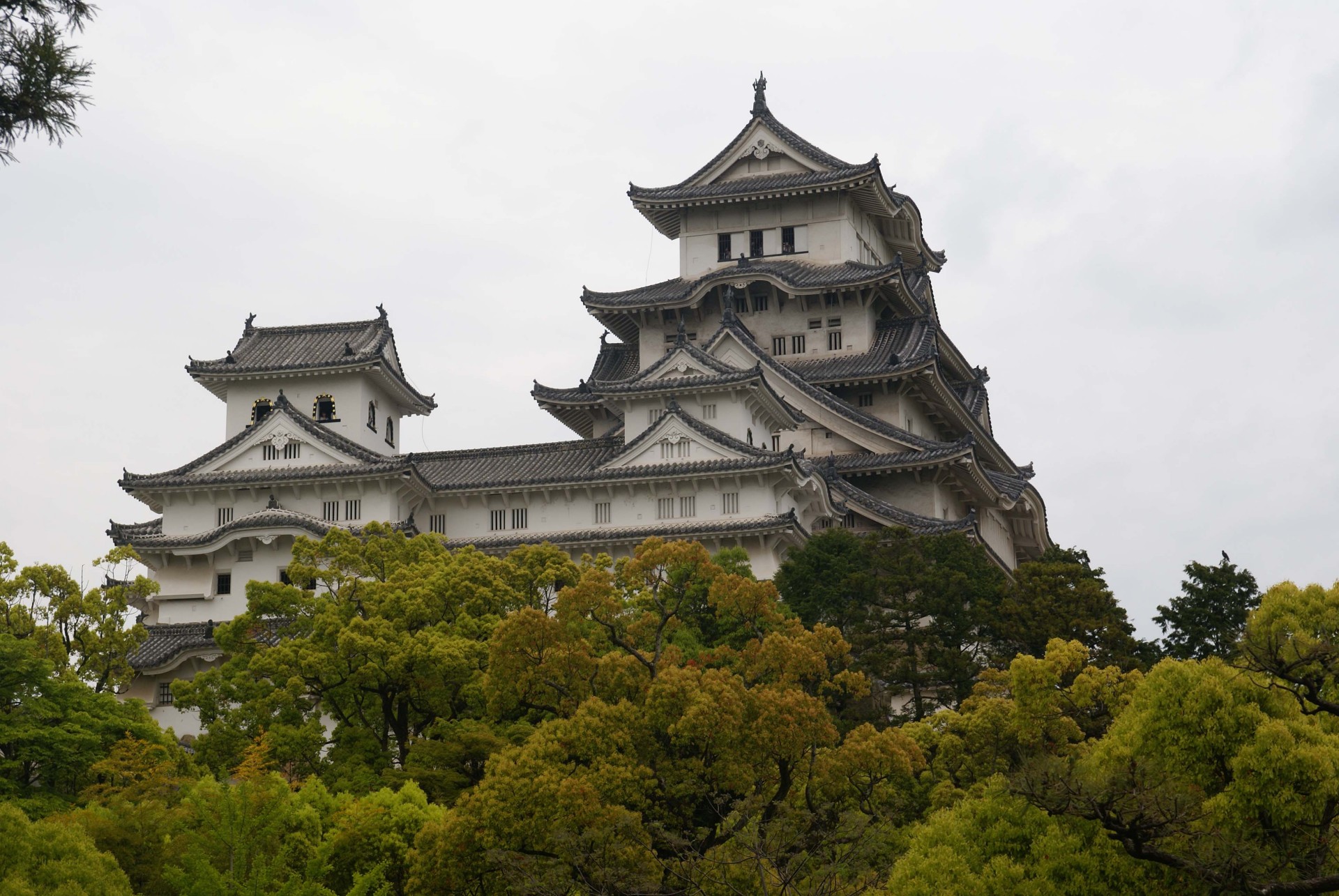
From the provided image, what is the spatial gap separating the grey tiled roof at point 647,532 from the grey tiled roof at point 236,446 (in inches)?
157

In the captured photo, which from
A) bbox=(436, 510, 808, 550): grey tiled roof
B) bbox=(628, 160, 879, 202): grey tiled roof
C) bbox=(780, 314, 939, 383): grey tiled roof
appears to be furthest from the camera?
bbox=(628, 160, 879, 202): grey tiled roof

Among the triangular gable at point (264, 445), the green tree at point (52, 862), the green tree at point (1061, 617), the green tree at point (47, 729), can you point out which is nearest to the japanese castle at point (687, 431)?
the triangular gable at point (264, 445)

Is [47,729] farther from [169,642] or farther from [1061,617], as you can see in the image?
[1061,617]

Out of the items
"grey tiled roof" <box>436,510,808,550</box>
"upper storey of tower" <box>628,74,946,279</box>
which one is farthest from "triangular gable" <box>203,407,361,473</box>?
"upper storey of tower" <box>628,74,946,279</box>

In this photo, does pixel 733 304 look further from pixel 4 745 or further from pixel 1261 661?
pixel 1261 661

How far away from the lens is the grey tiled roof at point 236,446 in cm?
5325

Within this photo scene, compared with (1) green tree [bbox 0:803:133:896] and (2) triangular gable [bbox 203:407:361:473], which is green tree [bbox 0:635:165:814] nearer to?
(1) green tree [bbox 0:803:133:896]

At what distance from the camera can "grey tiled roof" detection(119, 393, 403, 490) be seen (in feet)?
175

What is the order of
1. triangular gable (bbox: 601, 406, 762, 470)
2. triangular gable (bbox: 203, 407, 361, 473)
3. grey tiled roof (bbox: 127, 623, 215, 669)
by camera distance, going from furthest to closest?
1. triangular gable (bbox: 203, 407, 361, 473)
2. triangular gable (bbox: 601, 406, 762, 470)
3. grey tiled roof (bbox: 127, 623, 215, 669)

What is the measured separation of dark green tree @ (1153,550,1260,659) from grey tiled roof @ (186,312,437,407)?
26.0 m

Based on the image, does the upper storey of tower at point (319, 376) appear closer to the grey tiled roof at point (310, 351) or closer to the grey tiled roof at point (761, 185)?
the grey tiled roof at point (310, 351)

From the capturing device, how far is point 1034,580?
4284 centimetres

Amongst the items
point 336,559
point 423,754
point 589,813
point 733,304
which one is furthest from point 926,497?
point 589,813

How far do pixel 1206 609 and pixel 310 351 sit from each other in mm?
29732
